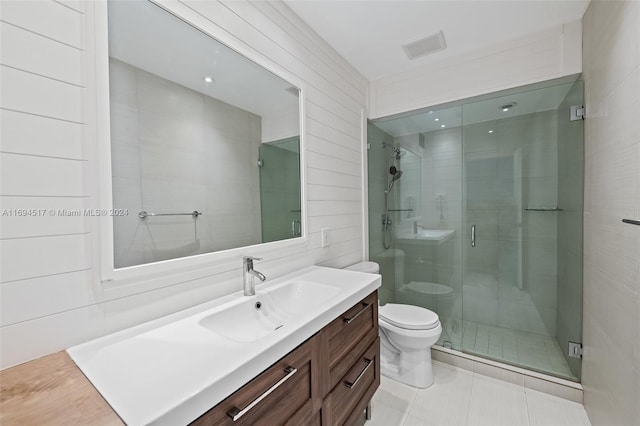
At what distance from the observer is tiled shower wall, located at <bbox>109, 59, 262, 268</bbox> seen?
3.27 feet

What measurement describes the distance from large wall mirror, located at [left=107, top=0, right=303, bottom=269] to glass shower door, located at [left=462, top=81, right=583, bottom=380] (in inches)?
75.5

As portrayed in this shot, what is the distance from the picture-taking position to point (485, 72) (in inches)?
86.6

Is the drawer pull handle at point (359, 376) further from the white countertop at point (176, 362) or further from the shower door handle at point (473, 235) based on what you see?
the shower door handle at point (473, 235)

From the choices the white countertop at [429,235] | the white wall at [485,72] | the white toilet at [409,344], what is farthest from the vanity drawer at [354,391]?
the white wall at [485,72]

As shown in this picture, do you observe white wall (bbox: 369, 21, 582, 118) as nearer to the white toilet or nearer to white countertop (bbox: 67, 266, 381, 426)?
the white toilet

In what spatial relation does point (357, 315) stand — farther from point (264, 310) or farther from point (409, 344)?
point (409, 344)

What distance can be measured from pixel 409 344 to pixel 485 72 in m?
2.21

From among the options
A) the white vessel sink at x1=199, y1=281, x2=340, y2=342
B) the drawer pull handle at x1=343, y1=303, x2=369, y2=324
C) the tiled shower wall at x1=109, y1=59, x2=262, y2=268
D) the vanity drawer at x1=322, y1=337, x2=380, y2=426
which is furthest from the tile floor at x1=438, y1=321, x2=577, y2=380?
the tiled shower wall at x1=109, y1=59, x2=262, y2=268

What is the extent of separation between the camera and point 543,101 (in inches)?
88.8

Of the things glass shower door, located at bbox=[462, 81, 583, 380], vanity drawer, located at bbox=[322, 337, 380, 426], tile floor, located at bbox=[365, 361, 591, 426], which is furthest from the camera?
glass shower door, located at bbox=[462, 81, 583, 380]

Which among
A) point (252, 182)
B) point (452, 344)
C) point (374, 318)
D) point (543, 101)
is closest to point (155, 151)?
point (252, 182)

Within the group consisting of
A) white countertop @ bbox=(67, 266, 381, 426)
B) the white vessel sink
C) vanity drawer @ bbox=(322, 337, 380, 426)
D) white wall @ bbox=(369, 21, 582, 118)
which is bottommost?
vanity drawer @ bbox=(322, 337, 380, 426)

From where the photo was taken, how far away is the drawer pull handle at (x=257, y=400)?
0.74 meters

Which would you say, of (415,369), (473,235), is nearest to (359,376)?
(415,369)
